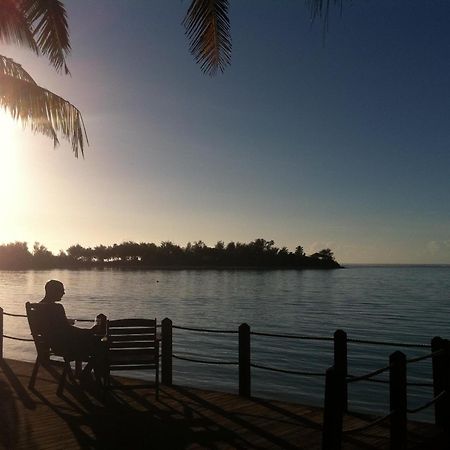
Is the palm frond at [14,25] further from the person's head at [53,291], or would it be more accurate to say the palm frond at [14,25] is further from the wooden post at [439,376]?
the wooden post at [439,376]

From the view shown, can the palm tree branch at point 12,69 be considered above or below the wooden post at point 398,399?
above

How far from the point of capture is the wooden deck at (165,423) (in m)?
6.59

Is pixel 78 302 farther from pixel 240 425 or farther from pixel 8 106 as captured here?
pixel 240 425

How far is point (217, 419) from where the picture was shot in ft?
25.0

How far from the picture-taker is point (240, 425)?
735cm

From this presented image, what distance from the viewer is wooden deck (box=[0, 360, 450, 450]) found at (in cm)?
659

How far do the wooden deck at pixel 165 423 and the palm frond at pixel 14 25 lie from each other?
23.6 ft

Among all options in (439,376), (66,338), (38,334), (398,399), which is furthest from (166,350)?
(398,399)

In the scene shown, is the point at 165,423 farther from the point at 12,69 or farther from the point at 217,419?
the point at 12,69

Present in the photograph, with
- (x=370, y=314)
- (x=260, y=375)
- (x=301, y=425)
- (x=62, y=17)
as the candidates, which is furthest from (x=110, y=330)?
(x=370, y=314)

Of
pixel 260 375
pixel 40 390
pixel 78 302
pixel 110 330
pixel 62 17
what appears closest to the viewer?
pixel 110 330

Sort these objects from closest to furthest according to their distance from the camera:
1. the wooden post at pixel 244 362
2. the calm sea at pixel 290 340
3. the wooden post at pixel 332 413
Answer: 1. the wooden post at pixel 332 413
2. the wooden post at pixel 244 362
3. the calm sea at pixel 290 340

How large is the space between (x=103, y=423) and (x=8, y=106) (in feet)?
23.8

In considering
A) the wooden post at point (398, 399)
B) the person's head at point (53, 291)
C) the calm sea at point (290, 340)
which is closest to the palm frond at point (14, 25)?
the person's head at point (53, 291)
